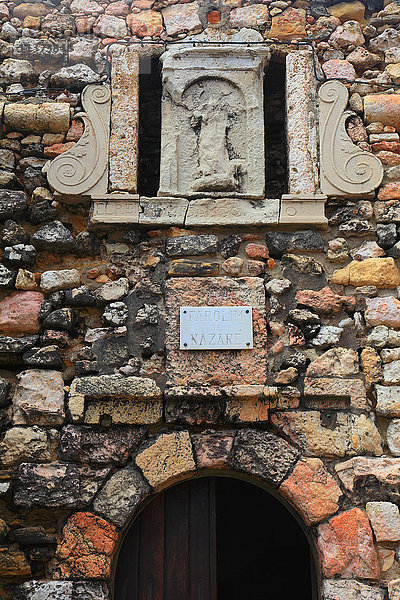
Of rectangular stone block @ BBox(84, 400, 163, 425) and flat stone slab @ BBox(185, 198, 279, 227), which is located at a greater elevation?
flat stone slab @ BBox(185, 198, 279, 227)

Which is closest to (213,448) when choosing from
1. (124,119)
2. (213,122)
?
(213,122)

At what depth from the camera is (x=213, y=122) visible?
12.5 ft

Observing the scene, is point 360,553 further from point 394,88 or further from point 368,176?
point 394,88

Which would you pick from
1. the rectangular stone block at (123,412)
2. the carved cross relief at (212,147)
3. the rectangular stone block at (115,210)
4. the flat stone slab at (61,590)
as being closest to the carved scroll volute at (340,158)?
the carved cross relief at (212,147)

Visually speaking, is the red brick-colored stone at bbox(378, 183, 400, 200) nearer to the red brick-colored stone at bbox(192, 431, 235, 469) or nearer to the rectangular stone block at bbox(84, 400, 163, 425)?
the red brick-colored stone at bbox(192, 431, 235, 469)

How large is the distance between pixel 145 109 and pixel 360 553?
117 inches

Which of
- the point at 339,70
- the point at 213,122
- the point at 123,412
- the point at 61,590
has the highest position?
the point at 339,70

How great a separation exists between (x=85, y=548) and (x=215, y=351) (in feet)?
3.72

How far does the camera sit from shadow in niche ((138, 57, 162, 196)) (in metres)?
4.28

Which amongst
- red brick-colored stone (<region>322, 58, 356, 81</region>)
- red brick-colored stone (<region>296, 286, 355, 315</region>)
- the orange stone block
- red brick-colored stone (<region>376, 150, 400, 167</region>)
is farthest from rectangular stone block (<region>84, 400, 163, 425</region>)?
red brick-colored stone (<region>322, 58, 356, 81</region>)

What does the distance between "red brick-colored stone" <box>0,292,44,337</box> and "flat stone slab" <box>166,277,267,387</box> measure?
70 centimetres

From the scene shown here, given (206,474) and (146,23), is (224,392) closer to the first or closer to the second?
(206,474)

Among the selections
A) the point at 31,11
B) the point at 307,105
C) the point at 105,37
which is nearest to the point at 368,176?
the point at 307,105

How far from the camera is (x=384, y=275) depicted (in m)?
3.53
